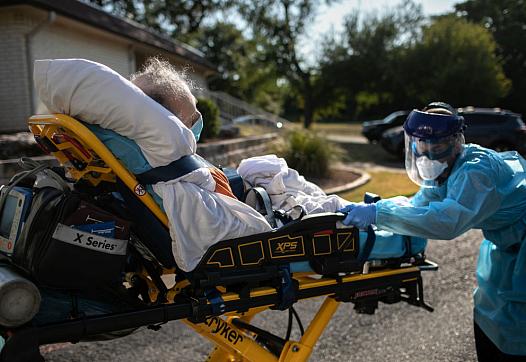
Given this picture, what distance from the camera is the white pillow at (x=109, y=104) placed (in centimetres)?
214

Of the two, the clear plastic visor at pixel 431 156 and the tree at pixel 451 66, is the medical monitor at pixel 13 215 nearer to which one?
the clear plastic visor at pixel 431 156

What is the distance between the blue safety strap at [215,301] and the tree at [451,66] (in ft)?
96.5

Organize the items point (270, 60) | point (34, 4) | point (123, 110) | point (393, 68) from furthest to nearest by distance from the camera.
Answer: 1. point (270, 60)
2. point (393, 68)
3. point (34, 4)
4. point (123, 110)

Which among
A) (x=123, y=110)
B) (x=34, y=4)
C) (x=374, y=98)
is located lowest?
(x=374, y=98)

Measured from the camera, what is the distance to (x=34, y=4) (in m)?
11.0

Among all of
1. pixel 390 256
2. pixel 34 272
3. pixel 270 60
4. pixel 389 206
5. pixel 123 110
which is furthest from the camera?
pixel 270 60

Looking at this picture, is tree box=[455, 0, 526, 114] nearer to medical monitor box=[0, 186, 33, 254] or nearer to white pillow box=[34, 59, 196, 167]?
white pillow box=[34, 59, 196, 167]

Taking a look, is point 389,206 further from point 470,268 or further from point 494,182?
point 470,268

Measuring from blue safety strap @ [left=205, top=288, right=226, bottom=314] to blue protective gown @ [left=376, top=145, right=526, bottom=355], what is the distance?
33.8 inches

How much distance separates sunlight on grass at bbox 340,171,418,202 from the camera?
1017cm

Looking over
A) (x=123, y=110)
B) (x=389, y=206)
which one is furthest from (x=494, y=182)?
(x=123, y=110)

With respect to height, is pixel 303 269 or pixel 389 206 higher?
pixel 389 206

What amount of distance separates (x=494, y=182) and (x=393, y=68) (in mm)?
28582

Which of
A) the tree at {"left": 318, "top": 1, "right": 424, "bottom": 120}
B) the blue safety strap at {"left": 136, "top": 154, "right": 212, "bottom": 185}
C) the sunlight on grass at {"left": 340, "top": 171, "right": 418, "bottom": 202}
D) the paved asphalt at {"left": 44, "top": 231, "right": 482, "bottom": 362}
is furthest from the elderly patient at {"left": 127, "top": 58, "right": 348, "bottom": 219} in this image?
the tree at {"left": 318, "top": 1, "right": 424, "bottom": 120}
